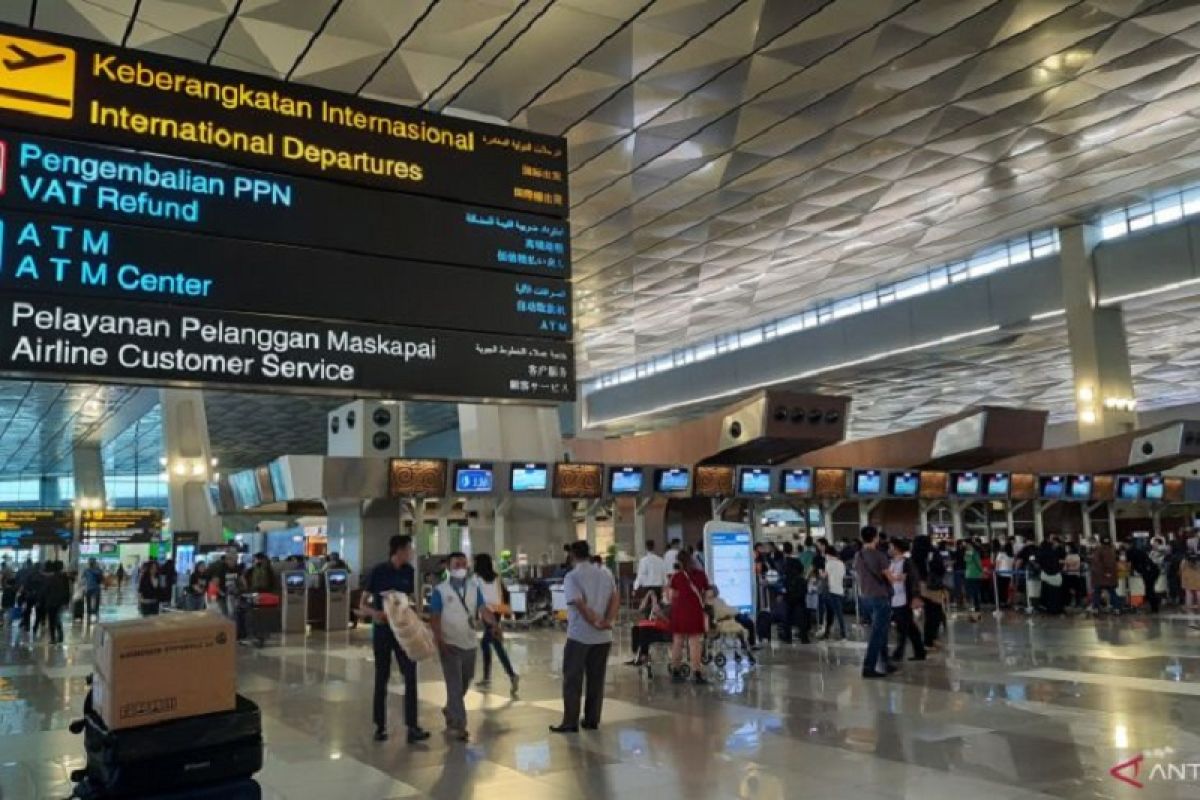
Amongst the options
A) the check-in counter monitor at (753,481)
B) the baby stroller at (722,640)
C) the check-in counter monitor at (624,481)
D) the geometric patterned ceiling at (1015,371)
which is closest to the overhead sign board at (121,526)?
the geometric patterned ceiling at (1015,371)

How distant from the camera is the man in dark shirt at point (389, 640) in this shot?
773cm

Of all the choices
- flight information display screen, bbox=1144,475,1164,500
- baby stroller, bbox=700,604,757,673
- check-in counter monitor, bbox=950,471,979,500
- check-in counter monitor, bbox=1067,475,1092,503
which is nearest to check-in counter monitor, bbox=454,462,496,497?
baby stroller, bbox=700,604,757,673

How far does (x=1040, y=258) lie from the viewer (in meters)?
28.0

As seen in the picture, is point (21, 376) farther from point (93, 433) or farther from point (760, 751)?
point (93, 433)

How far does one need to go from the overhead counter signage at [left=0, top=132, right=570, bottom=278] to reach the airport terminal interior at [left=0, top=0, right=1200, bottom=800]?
0.02m

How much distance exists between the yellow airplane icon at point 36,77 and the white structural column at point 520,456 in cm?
1823

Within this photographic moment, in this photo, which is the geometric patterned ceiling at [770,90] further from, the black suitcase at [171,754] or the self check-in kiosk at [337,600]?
the black suitcase at [171,754]

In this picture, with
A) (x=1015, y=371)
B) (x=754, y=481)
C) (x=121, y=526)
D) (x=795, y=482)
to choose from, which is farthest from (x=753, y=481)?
(x=121, y=526)

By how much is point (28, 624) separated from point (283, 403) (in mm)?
22434

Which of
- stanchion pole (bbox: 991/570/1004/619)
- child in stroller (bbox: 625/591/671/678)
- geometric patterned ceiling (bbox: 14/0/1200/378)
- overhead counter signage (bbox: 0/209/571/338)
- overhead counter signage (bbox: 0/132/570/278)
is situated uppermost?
geometric patterned ceiling (bbox: 14/0/1200/378)

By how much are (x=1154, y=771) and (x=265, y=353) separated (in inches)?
226

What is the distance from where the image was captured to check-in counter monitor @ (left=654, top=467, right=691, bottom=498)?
21422mm

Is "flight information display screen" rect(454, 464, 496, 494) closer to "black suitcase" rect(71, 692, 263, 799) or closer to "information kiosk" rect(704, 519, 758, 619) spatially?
"information kiosk" rect(704, 519, 758, 619)

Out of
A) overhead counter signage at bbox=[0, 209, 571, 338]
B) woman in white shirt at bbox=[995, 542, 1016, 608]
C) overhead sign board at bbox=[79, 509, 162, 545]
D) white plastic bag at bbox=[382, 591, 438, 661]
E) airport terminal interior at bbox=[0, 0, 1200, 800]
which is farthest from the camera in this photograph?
overhead sign board at bbox=[79, 509, 162, 545]
